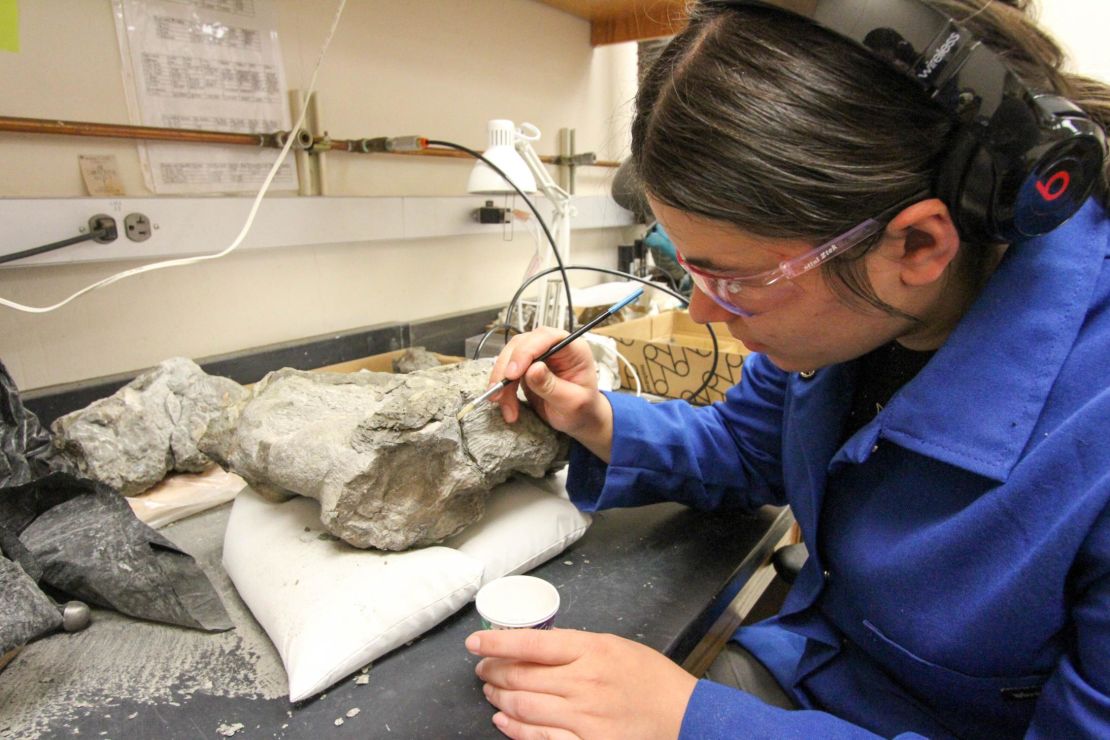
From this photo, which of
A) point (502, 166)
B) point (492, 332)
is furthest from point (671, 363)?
point (502, 166)

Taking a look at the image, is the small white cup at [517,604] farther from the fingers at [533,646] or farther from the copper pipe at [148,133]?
the copper pipe at [148,133]

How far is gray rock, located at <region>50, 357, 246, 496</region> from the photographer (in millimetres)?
978

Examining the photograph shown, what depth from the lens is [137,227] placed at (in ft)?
3.74

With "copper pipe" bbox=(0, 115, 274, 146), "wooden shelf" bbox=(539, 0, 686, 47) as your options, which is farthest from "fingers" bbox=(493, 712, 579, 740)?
"wooden shelf" bbox=(539, 0, 686, 47)

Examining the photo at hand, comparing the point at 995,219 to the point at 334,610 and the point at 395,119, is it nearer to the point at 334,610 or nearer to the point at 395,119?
the point at 334,610

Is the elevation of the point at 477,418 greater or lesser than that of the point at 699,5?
lesser

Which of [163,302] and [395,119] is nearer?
[163,302]

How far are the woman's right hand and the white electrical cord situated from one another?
671 millimetres

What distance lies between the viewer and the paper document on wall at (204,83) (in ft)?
3.80

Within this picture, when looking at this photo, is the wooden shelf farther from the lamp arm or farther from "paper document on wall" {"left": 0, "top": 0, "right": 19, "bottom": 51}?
"paper document on wall" {"left": 0, "top": 0, "right": 19, "bottom": 51}

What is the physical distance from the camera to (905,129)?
0.49 m

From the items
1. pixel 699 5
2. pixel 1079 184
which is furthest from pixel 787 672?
pixel 699 5

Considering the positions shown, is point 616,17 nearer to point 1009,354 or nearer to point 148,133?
point 148,133

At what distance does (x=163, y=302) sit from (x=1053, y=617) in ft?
4.72
